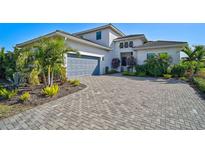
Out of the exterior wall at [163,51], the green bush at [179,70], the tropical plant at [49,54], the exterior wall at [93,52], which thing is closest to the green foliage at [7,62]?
the tropical plant at [49,54]

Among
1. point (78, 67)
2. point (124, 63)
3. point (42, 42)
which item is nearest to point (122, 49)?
point (124, 63)

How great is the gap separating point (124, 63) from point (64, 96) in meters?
16.1

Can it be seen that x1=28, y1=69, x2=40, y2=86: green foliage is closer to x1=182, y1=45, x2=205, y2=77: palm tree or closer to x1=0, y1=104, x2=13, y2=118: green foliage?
x1=0, y1=104, x2=13, y2=118: green foliage

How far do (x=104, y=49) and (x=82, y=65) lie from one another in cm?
575

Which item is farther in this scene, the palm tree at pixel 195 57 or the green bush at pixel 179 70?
the green bush at pixel 179 70

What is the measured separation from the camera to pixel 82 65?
14508 mm

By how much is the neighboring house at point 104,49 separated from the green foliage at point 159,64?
2.90 meters

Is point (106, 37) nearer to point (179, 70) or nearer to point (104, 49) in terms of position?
point (104, 49)

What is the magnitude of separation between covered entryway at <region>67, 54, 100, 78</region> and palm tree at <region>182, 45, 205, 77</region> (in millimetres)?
10646

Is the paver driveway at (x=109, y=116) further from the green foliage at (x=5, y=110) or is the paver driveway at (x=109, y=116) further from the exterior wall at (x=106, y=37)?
the exterior wall at (x=106, y=37)

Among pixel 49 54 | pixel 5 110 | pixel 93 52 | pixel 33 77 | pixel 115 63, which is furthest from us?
pixel 115 63

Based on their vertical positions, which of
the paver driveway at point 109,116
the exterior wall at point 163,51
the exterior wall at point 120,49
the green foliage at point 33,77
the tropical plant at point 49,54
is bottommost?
the paver driveway at point 109,116

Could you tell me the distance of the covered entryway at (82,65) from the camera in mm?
12780

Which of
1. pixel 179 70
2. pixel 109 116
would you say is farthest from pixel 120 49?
pixel 109 116
